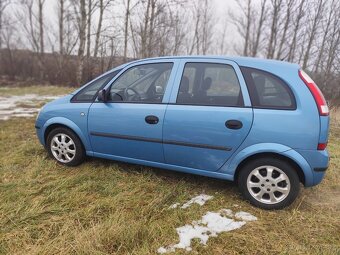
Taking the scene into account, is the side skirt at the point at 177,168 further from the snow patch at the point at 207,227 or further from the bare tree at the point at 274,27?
the bare tree at the point at 274,27

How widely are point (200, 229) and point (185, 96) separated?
1.48 m

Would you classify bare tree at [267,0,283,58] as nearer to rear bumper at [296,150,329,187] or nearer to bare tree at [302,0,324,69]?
bare tree at [302,0,324,69]

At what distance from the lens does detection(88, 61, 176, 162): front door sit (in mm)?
3387

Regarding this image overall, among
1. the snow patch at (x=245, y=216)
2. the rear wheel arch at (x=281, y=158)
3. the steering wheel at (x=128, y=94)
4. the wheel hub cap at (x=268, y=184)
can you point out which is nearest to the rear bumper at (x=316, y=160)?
the rear wheel arch at (x=281, y=158)

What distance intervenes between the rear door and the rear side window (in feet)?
0.27

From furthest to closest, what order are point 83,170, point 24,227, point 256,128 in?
point 83,170 < point 256,128 < point 24,227

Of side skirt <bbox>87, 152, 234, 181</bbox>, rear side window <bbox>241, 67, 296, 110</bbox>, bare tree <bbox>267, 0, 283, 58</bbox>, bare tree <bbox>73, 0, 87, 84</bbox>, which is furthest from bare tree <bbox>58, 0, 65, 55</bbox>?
rear side window <bbox>241, 67, 296, 110</bbox>

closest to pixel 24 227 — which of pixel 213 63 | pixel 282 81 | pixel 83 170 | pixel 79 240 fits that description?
pixel 79 240

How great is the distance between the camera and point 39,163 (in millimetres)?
4137

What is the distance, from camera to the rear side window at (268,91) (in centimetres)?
287

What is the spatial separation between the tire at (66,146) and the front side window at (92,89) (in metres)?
0.51

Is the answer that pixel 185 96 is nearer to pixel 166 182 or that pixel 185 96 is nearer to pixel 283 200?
pixel 166 182

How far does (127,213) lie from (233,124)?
1461mm

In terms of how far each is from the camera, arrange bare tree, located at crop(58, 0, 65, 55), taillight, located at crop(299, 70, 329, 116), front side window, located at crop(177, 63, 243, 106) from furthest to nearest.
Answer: bare tree, located at crop(58, 0, 65, 55) → front side window, located at crop(177, 63, 243, 106) → taillight, located at crop(299, 70, 329, 116)
